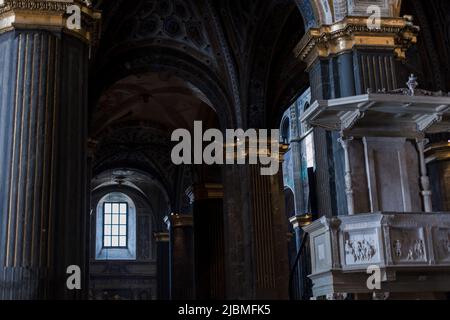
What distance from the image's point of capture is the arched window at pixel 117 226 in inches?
1077

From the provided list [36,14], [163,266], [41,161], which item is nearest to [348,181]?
[41,161]

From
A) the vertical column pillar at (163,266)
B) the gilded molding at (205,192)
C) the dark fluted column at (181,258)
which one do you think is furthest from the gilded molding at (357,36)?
the vertical column pillar at (163,266)

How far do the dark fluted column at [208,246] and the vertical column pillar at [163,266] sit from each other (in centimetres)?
617

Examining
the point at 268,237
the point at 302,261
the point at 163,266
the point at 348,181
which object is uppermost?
the point at 163,266

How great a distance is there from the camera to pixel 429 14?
42.7ft

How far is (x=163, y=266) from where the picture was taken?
79.0 ft

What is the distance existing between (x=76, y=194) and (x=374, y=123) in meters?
3.46

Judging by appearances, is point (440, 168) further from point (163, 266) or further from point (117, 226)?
point (117, 226)

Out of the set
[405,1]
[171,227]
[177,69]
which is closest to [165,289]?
[171,227]

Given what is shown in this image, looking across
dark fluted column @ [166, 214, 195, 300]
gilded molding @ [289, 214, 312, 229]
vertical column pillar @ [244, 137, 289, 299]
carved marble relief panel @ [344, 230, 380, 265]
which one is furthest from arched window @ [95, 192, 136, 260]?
carved marble relief panel @ [344, 230, 380, 265]

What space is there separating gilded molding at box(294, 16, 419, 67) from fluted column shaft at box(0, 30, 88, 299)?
347cm

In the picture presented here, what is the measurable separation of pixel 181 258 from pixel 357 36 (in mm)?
12957

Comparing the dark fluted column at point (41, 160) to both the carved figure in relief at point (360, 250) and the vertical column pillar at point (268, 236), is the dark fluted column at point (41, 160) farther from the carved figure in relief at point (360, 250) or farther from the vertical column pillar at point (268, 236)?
the vertical column pillar at point (268, 236)
